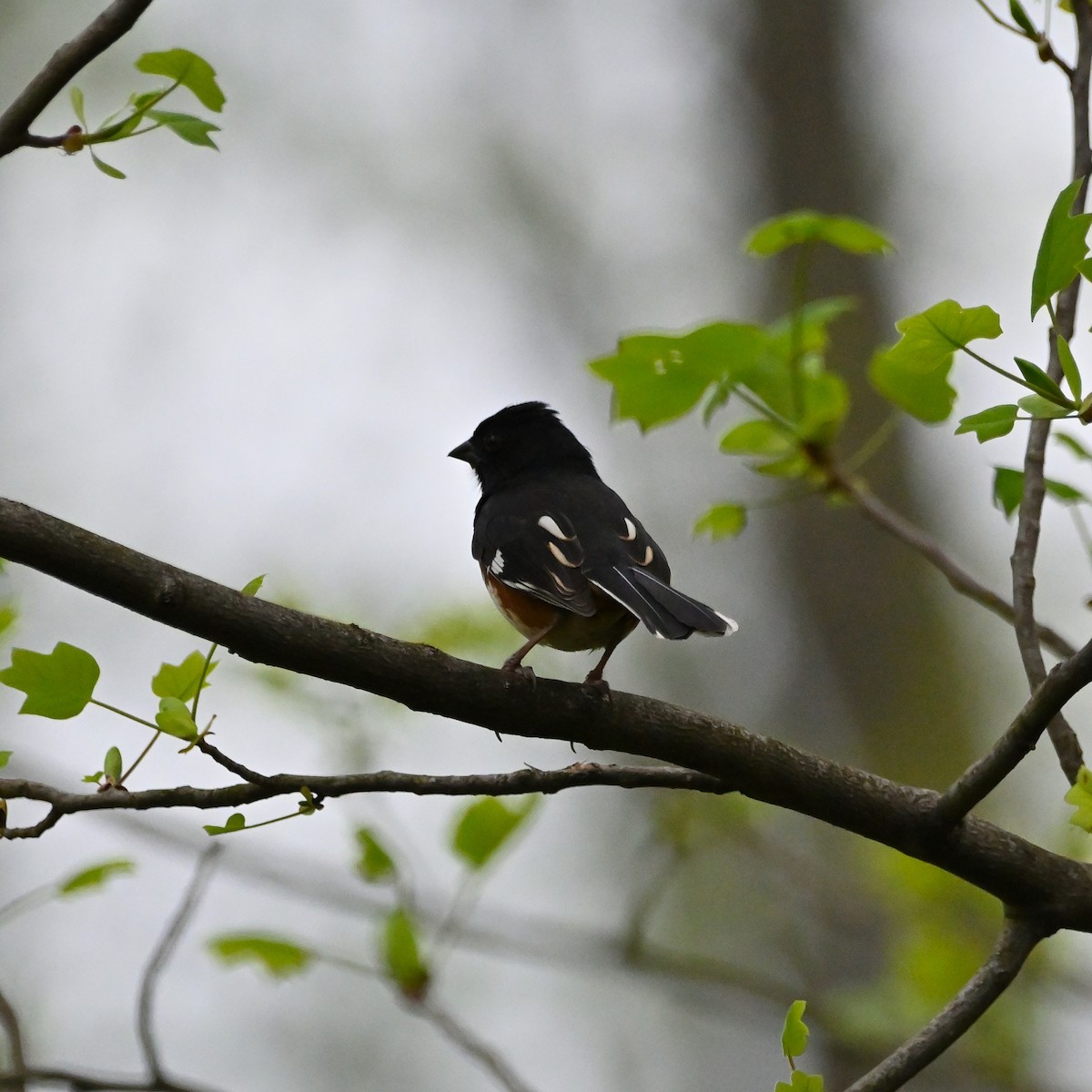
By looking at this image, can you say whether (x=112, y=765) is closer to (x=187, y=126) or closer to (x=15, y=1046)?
(x=15, y=1046)

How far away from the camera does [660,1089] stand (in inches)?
411

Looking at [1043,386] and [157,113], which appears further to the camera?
[157,113]

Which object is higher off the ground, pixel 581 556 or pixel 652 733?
pixel 581 556

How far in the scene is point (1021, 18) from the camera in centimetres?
253

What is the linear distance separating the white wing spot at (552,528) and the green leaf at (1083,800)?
5.86ft

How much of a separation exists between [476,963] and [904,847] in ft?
31.4

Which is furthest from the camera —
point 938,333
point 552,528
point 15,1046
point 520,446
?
point 520,446

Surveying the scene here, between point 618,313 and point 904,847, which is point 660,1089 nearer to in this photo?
point 618,313

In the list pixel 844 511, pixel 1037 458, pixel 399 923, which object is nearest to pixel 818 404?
pixel 1037 458

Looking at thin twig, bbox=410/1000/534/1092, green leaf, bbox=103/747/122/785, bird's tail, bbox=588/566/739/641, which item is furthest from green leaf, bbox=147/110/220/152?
thin twig, bbox=410/1000/534/1092

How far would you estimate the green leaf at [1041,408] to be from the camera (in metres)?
1.81

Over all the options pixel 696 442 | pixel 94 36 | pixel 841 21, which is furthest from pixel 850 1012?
pixel 841 21

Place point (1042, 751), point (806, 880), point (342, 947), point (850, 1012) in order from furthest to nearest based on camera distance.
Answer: point (342, 947) < point (1042, 751) < point (806, 880) < point (850, 1012)

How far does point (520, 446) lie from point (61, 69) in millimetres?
2857
